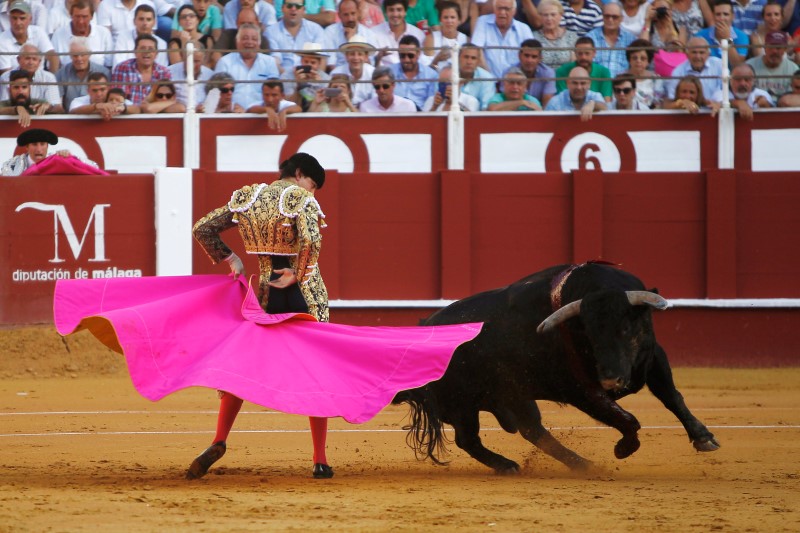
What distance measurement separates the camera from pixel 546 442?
561 cm

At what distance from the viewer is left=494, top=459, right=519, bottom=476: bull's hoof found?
212 inches

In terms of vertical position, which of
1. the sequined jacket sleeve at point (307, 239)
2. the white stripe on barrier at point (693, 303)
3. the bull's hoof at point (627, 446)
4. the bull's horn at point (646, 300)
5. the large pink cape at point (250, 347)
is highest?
the sequined jacket sleeve at point (307, 239)

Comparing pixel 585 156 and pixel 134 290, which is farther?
pixel 585 156

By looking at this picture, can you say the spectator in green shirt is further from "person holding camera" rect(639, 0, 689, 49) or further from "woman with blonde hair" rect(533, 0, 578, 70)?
"person holding camera" rect(639, 0, 689, 49)

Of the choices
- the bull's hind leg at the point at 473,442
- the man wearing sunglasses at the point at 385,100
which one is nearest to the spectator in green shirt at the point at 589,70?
the man wearing sunglasses at the point at 385,100

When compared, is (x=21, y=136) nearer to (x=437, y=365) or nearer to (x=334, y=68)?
(x=334, y=68)

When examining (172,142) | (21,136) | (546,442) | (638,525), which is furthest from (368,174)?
Answer: (638,525)

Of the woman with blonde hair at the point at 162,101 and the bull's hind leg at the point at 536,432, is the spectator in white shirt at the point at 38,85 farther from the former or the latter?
the bull's hind leg at the point at 536,432

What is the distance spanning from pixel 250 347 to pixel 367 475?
78cm

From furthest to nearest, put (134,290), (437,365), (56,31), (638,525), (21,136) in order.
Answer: (56,31) → (21,136) → (134,290) → (437,365) → (638,525)

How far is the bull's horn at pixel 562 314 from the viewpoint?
5113 mm

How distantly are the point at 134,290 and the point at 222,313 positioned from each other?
0.42 m

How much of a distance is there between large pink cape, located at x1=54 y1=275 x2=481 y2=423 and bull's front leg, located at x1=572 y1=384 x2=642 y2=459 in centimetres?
53

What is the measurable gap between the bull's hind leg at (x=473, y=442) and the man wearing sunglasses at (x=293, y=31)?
5.78 m
